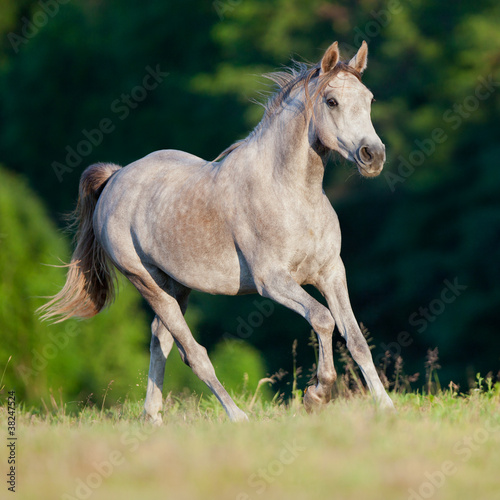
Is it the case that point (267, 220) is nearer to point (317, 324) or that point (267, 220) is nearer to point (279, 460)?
point (317, 324)

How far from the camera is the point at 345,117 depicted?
203 inches

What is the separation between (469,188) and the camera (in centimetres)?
1775

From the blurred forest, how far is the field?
7993 mm

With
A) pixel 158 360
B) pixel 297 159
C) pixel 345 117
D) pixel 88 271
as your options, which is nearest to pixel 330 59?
pixel 345 117

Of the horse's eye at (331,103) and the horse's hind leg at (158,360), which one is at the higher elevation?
the horse's eye at (331,103)

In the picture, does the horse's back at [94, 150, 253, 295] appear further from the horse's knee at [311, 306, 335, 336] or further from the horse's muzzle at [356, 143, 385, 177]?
the horse's muzzle at [356, 143, 385, 177]

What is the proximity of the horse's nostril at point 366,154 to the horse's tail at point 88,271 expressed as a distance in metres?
2.85

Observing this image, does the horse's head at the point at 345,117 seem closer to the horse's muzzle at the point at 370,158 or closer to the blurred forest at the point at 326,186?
the horse's muzzle at the point at 370,158

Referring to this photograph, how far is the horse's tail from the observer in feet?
23.3

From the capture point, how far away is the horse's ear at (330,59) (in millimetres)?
5246

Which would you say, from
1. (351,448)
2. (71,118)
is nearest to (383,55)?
(71,118)

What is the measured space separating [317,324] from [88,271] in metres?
2.74

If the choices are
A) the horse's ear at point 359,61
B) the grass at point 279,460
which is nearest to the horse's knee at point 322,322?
the grass at point 279,460

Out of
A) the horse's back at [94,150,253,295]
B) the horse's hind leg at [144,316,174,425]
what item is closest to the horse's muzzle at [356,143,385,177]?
the horse's back at [94,150,253,295]
